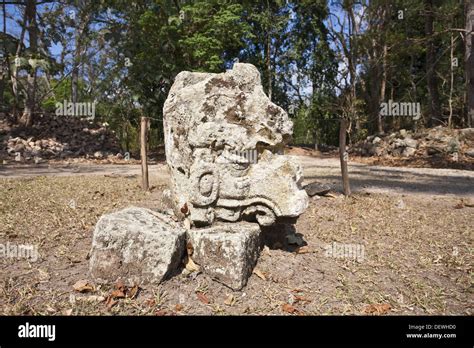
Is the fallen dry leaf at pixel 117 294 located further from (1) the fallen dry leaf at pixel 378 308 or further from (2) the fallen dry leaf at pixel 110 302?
(1) the fallen dry leaf at pixel 378 308

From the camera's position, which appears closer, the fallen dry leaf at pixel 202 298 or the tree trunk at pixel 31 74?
the fallen dry leaf at pixel 202 298

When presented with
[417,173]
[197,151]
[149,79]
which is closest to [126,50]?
[149,79]

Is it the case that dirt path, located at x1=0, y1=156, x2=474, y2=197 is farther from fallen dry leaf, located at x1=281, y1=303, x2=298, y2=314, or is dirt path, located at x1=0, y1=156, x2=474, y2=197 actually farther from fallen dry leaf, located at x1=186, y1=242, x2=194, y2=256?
fallen dry leaf, located at x1=281, y1=303, x2=298, y2=314

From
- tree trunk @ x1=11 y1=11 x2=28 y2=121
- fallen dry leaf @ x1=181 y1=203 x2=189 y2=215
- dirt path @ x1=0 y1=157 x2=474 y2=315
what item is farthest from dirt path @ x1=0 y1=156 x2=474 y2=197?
tree trunk @ x1=11 y1=11 x2=28 y2=121

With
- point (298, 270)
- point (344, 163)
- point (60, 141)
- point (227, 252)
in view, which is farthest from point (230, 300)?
point (60, 141)

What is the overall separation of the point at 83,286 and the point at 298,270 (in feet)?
6.34

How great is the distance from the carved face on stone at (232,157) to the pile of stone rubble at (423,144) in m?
12.3

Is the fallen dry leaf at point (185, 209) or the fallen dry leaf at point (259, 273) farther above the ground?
the fallen dry leaf at point (185, 209)

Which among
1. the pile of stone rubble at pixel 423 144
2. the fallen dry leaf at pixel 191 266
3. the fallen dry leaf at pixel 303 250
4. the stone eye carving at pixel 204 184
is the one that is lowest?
the fallen dry leaf at pixel 303 250

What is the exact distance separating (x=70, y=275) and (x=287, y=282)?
1.95 meters

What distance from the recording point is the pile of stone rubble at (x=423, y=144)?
44.8 ft

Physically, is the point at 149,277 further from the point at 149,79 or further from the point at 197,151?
the point at 149,79

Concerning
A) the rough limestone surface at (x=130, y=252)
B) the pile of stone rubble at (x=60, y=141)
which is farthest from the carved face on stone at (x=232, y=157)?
the pile of stone rubble at (x=60, y=141)

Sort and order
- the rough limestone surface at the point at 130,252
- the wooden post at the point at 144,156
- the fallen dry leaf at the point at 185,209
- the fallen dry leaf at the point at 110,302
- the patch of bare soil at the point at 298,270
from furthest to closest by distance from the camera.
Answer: the wooden post at the point at 144,156 → the fallen dry leaf at the point at 185,209 → the rough limestone surface at the point at 130,252 → the patch of bare soil at the point at 298,270 → the fallen dry leaf at the point at 110,302
